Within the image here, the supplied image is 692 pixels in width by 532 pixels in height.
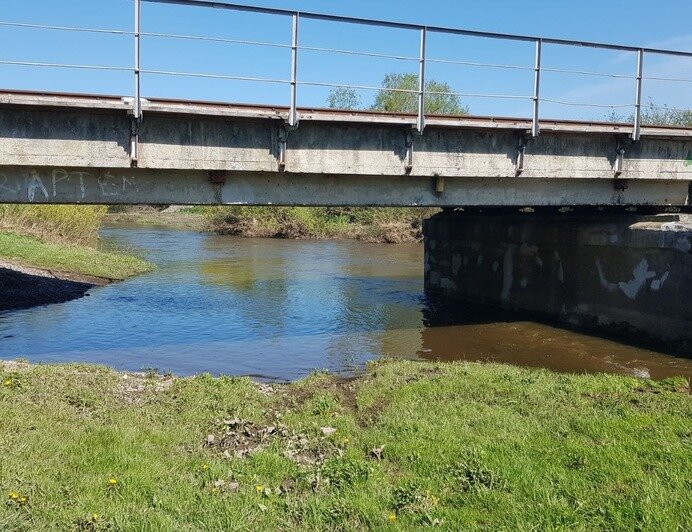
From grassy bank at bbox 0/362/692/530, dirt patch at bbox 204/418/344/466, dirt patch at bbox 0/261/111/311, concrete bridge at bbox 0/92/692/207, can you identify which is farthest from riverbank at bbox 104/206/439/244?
dirt patch at bbox 204/418/344/466

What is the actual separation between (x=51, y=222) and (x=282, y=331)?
19980 mm

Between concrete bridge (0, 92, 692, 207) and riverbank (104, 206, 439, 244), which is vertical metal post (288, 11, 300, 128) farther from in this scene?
riverbank (104, 206, 439, 244)

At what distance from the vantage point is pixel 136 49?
433 inches

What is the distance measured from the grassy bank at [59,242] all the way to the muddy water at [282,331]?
6.92 feet

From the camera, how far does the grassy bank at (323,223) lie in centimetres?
5222

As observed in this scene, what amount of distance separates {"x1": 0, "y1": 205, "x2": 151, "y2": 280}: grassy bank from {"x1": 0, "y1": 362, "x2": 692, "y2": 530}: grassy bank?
17.9 metres

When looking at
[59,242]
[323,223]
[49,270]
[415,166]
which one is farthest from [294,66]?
[323,223]

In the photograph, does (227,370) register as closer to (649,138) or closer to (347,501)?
(347,501)

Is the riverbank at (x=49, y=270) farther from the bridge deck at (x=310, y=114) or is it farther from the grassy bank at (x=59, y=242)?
the bridge deck at (x=310, y=114)

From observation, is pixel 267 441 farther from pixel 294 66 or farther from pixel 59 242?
pixel 59 242

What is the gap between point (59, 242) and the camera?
104 ft

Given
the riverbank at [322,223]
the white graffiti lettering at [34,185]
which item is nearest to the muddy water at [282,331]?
the white graffiti lettering at [34,185]

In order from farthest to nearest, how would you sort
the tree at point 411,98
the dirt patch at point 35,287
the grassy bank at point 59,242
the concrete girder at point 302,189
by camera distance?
the tree at point 411,98, the grassy bank at point 59,242, the dirt patch at point 35,287, the concrete girder at point 302,189

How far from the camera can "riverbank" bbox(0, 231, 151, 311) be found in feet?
67.5
